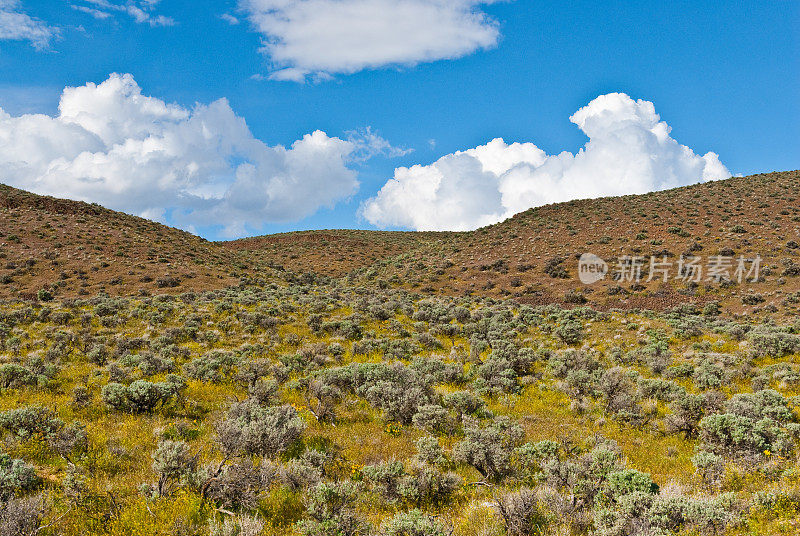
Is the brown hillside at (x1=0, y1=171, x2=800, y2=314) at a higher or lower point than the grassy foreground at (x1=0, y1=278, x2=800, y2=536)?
higher

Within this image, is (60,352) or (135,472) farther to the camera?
(60,352)

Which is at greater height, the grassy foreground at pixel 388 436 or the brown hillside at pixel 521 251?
the brown hillside at pixel 521 251

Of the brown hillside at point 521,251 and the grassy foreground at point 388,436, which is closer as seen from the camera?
the grassy foreground at point 388,436

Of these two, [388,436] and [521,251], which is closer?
[388,436]

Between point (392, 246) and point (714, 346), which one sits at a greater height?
point (392, 246)

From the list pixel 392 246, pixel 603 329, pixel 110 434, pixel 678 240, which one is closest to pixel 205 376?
pixel 110 434

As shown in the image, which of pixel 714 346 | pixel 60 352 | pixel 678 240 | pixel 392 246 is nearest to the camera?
pixel 60 352

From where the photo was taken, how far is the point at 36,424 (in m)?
8.12

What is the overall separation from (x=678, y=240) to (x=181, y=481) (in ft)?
179

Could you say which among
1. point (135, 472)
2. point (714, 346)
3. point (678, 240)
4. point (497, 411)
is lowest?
point (135, 472)

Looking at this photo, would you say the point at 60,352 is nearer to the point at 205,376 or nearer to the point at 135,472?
the point at 205,376

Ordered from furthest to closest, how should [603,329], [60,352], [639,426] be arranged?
[603,329], [60,352], [639,426]

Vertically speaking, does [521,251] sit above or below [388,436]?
above

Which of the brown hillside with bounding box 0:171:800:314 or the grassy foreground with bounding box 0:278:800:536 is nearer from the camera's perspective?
the grassy foreground with bounding box 0:278:800:536
